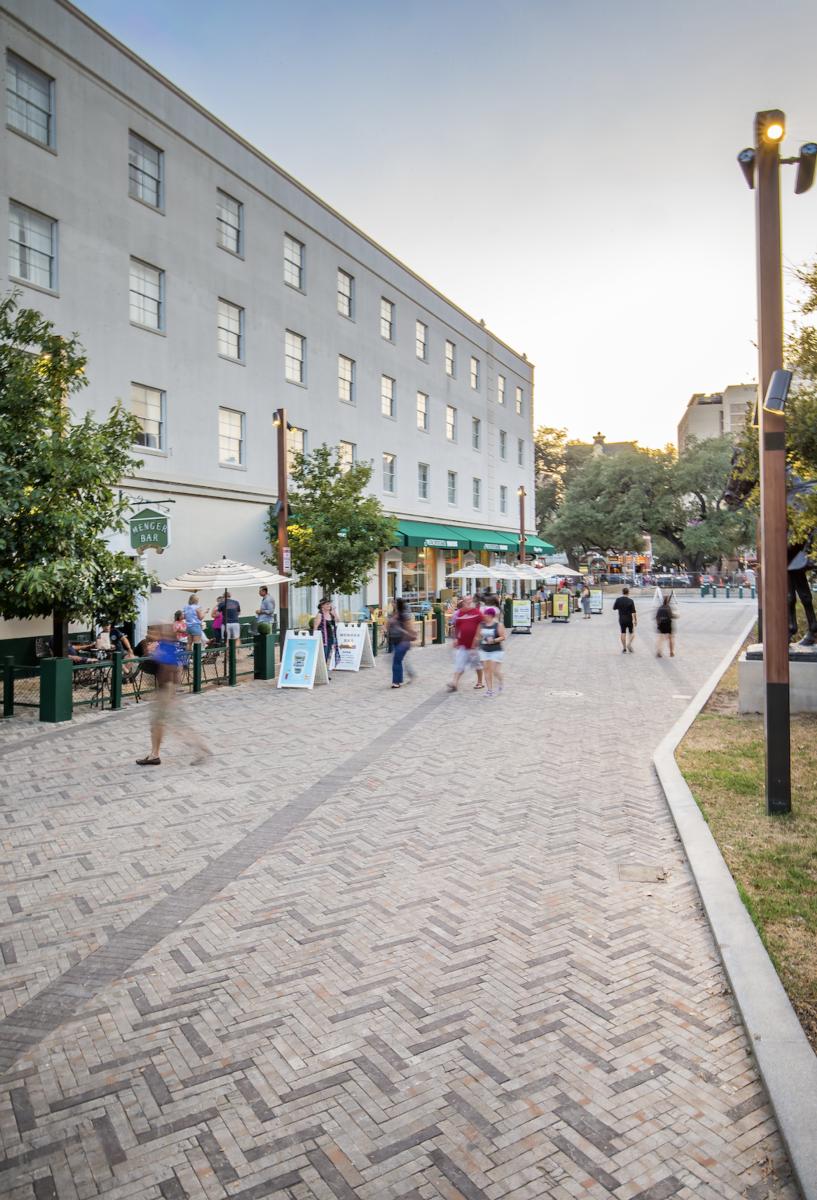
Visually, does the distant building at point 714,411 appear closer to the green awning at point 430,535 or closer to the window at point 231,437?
the green awning at point 430,535

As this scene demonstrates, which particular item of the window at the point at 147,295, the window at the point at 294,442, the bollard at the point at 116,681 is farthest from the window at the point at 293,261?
the bollard at the point at 116,681

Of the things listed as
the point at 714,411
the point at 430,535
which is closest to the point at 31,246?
the point at 430,535

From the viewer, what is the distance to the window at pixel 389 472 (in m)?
30.4

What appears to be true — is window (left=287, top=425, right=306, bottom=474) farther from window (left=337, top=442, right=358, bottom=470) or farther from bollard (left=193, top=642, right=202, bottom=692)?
bollard (left=193, top=642, right=202, bottom=692)

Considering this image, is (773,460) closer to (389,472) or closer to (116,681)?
(116,681)

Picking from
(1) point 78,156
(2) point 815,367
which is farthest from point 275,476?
(2) point 815,367

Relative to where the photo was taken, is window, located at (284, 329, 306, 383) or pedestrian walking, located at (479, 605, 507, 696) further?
window, located at (284, 329, 306, 383)

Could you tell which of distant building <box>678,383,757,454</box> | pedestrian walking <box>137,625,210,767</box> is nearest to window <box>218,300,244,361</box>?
pedestrian walking <box>137,625,210,767</box>

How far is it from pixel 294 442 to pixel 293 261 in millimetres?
6343

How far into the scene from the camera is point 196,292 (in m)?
21.0

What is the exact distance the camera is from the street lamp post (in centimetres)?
634

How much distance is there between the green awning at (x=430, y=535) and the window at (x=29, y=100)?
50.5ft

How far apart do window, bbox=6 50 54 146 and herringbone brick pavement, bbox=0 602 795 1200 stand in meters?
16.0

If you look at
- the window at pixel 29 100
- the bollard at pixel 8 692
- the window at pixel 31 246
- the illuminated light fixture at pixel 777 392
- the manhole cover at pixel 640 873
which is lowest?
the manhole cover at pixel 640 873
